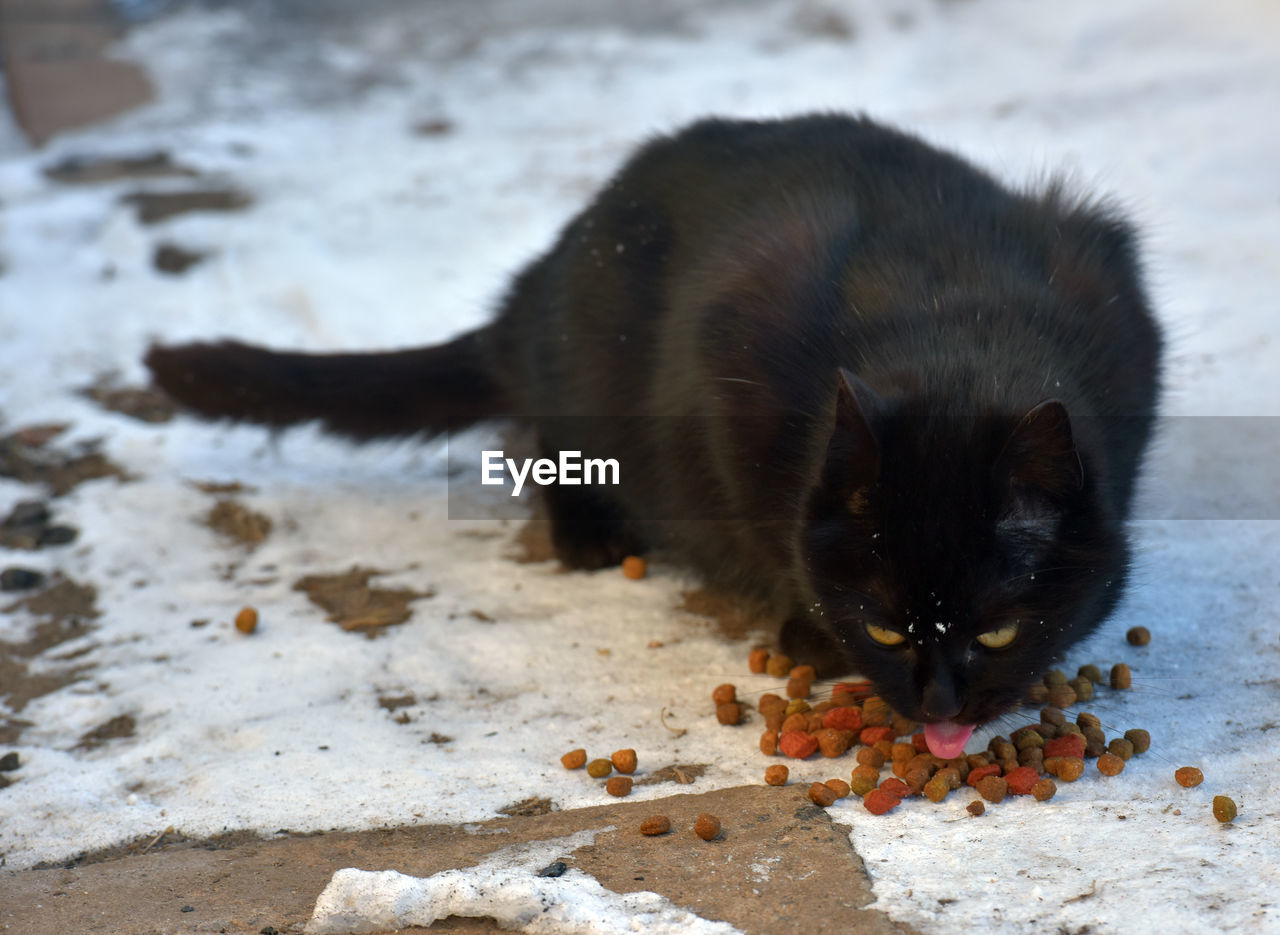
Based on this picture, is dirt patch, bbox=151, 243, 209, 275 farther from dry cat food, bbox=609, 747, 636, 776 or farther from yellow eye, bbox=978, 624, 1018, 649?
yellow eye, bbox=978, 624, 1018, 649

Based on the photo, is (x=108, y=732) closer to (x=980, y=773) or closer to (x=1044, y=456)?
(x=980, y=773)

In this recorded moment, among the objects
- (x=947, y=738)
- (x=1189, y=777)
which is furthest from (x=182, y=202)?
(x=1189, y=777)

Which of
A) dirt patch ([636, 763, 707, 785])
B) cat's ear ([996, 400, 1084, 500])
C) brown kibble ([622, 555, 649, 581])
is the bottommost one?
dirt patch ([636, 763, 707, 785])

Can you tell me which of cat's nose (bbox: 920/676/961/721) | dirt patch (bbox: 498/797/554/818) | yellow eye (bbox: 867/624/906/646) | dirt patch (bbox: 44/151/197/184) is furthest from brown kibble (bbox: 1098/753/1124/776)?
dirt patch (bbox: 44/151/197/184)

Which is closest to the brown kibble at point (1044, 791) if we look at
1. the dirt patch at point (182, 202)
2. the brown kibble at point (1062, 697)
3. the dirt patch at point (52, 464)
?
the brown kibble at point (1062, 697)

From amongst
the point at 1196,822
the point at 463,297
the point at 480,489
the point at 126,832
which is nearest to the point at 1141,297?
the point at 1196,822

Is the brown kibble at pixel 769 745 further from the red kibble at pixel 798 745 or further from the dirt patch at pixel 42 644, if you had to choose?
the dirt patch at pixel 42 644
